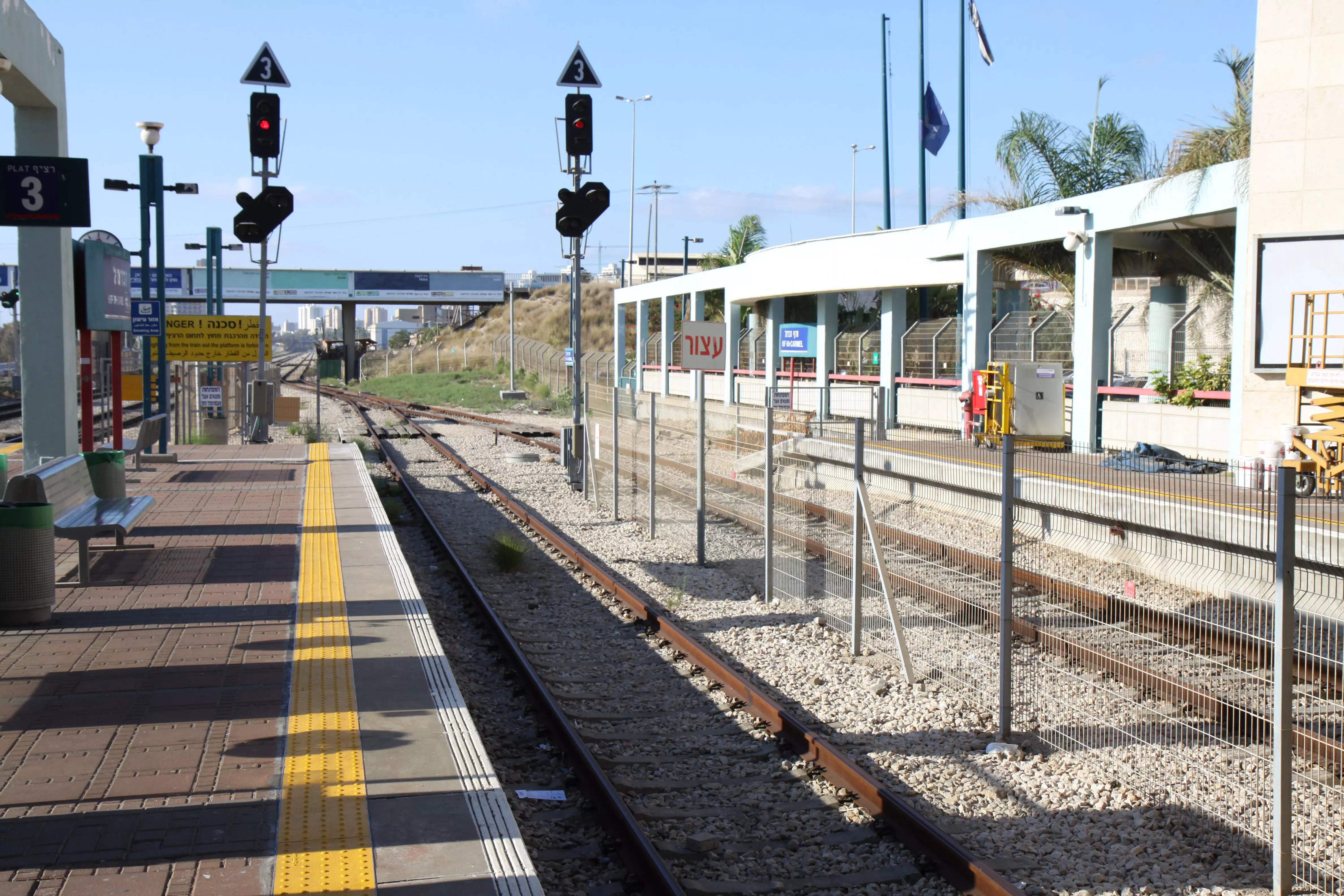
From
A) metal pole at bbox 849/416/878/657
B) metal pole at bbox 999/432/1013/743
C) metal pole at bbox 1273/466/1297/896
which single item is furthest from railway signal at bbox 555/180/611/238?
metal pole at bbox 1273/466/1297/896

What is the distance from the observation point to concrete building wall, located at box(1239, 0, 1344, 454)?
15.5m

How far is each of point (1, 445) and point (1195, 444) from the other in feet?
72.9

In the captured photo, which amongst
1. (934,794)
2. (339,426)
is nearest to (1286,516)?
(934,794)

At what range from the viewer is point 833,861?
5.57 meters

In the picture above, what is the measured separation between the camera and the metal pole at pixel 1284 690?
5012 mm

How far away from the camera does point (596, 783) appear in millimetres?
6359

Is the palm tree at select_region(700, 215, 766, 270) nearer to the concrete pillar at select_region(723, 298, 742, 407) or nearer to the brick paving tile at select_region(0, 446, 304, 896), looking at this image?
the concrete pillar at select_region(723, 298, 742, 407)

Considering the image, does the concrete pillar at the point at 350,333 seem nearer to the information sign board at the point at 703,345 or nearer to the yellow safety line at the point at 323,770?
the information sign board at the point at 703,345

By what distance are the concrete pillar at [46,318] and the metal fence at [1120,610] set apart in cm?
900

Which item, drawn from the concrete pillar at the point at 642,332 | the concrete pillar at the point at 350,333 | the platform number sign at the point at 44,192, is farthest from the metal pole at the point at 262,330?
the concrete pillar at the point at 350,333

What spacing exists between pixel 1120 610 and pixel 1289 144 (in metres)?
12.1

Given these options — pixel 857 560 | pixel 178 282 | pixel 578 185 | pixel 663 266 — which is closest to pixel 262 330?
pixel 578 185

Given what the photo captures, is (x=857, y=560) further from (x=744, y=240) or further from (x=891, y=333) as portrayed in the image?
(x=744, y=240)

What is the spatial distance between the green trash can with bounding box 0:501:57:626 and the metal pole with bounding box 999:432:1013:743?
6321 millimetres
